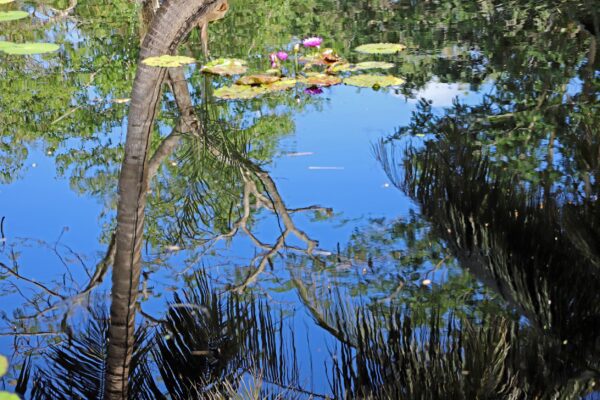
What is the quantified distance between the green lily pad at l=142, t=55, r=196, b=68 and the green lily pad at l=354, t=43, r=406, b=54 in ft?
3.97

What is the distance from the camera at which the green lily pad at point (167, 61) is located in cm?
496

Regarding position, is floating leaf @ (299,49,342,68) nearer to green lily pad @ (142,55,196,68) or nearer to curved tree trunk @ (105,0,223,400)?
curved tree trunk @ (105,0,223,400)

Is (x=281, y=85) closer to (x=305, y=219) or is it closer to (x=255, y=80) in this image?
(x=255, y=80)

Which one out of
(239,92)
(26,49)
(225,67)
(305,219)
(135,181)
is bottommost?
(305,219)

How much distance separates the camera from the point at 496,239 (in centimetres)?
251

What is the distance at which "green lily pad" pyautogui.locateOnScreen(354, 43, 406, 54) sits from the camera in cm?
549

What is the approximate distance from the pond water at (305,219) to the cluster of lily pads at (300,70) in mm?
31

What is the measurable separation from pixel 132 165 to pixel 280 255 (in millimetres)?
1110

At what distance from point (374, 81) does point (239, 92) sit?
802 mm

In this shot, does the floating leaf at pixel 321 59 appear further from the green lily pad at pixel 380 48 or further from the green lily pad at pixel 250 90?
the green lily pad at pixel 250 90

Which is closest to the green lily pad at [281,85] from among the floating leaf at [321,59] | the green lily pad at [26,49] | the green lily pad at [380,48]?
the floating leaf at [321,59]

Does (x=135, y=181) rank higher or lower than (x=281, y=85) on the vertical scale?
lower

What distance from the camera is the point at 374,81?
487cm

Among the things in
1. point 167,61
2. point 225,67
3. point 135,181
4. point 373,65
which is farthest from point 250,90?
point 135,181
